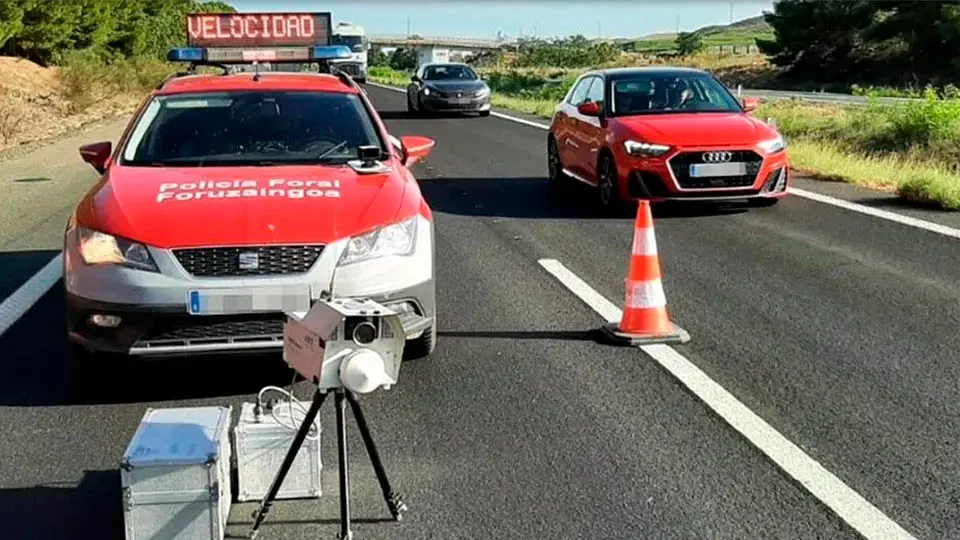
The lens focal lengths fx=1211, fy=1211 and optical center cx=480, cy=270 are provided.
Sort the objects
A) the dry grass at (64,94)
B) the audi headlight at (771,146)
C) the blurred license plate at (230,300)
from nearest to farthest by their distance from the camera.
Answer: the blurred license plate at (230,300) < the audi headlight at (771,146) < the dry grass at (64,94)

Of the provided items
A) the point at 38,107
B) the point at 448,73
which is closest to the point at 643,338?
the point at 448,73

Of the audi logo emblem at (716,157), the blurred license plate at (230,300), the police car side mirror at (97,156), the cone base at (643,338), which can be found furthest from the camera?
the audi logo emblem at (716,157)

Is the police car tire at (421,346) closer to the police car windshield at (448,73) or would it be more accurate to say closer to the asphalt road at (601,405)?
the asphalt road at (601,405)

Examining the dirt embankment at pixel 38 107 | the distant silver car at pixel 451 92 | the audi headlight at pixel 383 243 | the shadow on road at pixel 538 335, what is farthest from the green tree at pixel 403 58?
the audi headlight at pixel 383 243

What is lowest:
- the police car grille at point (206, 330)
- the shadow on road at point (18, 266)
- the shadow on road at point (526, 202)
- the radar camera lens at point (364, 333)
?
the shadow on road at point (526, 202)

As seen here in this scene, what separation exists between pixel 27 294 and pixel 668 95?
733 cm

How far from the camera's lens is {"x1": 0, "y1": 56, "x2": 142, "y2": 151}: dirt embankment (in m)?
27.5

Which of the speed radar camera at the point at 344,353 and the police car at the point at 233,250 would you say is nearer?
the speed radar camera at the point at 344,353

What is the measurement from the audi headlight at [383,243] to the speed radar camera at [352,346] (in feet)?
6.04

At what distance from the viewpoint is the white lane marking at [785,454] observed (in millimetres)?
4383

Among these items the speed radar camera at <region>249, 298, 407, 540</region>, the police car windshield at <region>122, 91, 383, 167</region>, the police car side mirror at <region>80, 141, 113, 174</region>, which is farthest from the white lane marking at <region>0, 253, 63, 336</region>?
the speed radar camera at <region>249, 298, 407, 540</region>

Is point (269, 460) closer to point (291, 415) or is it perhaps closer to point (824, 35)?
point (291, 415)

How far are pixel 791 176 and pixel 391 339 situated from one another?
12103 millimetres

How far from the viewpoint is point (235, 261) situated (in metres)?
5.76
